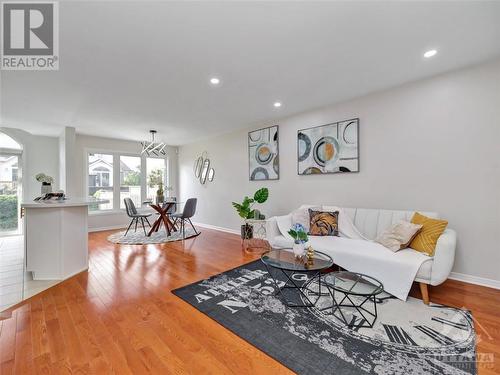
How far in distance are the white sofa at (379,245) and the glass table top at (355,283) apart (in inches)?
15.9

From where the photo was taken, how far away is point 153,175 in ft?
23.1

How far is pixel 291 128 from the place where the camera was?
4391 mm

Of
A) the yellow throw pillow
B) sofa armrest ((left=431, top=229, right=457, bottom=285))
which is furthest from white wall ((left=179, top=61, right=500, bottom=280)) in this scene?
sofa armrest ((left=431, top=229, right=457, bottom=285))

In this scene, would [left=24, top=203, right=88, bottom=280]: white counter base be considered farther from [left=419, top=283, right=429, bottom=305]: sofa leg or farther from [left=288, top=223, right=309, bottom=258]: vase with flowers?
[left=419, top=283, right=429, bottom=305]: sofa leg

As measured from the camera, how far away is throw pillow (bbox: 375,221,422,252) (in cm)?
254

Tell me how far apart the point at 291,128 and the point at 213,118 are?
1.63 m

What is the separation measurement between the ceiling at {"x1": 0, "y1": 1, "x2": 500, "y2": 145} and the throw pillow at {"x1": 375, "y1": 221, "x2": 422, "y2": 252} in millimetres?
1924

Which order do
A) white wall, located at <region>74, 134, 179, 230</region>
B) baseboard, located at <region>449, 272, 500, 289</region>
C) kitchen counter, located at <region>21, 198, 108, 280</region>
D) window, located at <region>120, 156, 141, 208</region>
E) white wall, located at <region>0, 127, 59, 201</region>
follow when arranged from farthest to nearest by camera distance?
window, located at <region>120, 156, 141, 208</region> < white wall, located at <region>74, 134, 179, 230</region> < white wall, located at <region>0, 127, 59, 201</region> < kitchen counter, located at <region>21, 198, 108, 280</region> < baseboard, located at <region>449, 272, 500, 289</region>

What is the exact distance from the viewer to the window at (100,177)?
598cm

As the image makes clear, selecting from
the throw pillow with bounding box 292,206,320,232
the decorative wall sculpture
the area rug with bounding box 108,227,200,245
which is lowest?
the area rug with bounding box 108,227,200,245

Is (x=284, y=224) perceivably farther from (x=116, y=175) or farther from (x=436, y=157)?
(x=116, y=175)

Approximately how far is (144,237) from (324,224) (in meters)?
4.05

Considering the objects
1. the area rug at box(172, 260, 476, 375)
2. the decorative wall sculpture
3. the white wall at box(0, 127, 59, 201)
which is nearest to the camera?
the area rug at box(172, 260, 476, 375)

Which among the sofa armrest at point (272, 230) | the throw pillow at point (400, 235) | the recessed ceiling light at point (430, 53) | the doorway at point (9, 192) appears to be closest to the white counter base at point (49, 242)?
the sofa armrest at point (272, 230)
